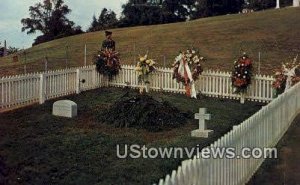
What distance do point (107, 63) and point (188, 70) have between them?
13.0ft

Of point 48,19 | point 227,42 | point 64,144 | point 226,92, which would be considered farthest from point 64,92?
point 48,19

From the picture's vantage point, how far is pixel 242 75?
65.4 feet

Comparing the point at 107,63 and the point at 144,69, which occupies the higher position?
the point at 107,63

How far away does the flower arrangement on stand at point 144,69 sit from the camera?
22.0 meters

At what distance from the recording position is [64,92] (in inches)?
794

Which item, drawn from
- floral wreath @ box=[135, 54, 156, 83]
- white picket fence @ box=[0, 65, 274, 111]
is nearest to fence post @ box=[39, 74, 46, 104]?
white picket fence @ box=[0, 65, 274, 111]

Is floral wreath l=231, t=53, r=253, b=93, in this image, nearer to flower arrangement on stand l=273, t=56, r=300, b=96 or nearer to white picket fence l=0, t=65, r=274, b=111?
white picket fence l=0, t=65, r=274, b=111

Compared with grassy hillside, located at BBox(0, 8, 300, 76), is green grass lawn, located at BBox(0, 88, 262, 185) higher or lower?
lower

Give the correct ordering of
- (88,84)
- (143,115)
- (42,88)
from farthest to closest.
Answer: (88,84) < (42,88) < (143,115)

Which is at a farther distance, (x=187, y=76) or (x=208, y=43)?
(x=208, y=43)

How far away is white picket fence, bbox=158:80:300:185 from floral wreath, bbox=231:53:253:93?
5.62 meters

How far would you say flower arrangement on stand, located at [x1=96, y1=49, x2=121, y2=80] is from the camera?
22672mm

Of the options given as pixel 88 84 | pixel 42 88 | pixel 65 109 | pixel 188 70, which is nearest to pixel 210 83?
pixel 188 70

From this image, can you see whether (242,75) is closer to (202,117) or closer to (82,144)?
(202,117)
